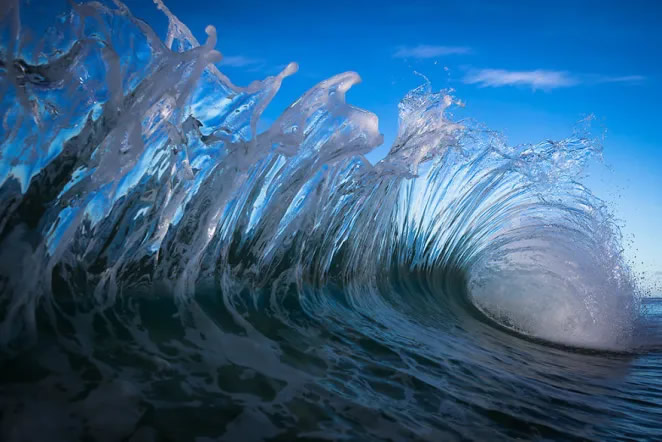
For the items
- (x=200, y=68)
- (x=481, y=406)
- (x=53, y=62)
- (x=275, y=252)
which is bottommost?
(x=481, y=406)

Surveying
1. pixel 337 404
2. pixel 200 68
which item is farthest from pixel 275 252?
pixel 337 404

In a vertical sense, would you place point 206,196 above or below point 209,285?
above

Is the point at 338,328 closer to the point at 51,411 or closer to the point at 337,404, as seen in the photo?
the point at 337,404

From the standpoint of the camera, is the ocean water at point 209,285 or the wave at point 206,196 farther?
the wave at point 206,196

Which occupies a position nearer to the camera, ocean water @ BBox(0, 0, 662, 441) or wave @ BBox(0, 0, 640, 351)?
ocean water @ BBox(0, 0, 662, 441)
